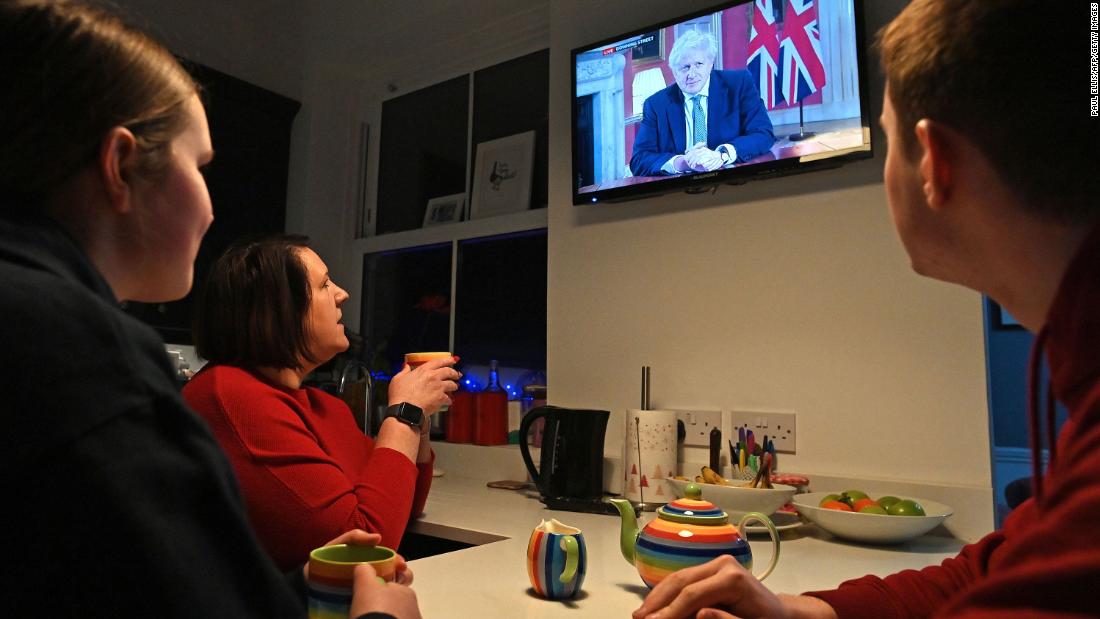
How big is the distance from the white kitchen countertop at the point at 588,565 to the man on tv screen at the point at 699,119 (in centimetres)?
94

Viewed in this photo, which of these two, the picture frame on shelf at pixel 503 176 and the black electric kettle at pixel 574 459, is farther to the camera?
the picture frame on shelf at pixel 503 176

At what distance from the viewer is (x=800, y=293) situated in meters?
1.86

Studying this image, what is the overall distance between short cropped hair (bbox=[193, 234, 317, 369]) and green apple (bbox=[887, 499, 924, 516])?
1.23 m

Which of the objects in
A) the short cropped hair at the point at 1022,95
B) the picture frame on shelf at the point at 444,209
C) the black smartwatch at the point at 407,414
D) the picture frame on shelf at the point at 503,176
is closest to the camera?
the short cropped hair at the point at 1022,95

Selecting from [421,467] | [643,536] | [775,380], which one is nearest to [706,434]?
[775,380]

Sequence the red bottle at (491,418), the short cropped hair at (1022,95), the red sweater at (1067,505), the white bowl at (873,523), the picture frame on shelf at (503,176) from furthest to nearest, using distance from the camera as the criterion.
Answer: the picture frame on shelf at (503,176), the red bottle at (491,418), the white bowl at (873,523), the short cropped hair at (1022,95), the red sweater at (1067,505)

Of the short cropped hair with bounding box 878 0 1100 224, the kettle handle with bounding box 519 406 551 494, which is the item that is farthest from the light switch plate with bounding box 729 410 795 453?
the short cropped hair with bounding box 878 0 1100 224

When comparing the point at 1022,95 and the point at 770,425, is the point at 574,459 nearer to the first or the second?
the point at 770,425

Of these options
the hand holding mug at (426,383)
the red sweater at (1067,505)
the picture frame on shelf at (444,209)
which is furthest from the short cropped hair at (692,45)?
the red sweater at (1067,505)

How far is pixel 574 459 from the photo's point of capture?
1.96 metres

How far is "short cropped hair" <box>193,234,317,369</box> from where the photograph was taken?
145 centimetres

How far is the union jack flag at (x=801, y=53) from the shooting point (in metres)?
→ 1.77

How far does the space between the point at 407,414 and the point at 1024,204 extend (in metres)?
1.30

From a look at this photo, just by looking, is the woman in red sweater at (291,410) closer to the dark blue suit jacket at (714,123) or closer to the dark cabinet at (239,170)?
the dark blue suit jacket at (714,123)
